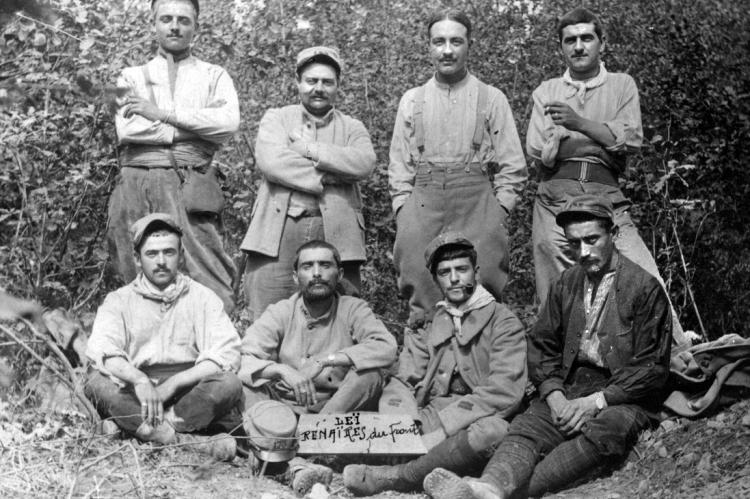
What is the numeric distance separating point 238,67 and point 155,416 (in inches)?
167

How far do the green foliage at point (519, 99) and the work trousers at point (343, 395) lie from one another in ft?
8.13

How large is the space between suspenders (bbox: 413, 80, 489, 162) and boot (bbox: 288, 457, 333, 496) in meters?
2.15

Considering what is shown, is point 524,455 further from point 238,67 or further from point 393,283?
point 238,67

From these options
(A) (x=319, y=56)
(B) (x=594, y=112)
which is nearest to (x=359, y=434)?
(A) (x=319, y=56)

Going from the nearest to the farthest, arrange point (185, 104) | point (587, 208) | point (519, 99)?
point (587, 208)
point (185, 104)
point (519, 99)

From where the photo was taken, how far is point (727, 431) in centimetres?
506

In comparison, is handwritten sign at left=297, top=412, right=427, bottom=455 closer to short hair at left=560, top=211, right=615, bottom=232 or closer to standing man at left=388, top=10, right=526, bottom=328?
standing man at left=388, top=10, right=526, bottom=328

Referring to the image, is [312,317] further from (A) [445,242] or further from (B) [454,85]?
(B) [454,85]

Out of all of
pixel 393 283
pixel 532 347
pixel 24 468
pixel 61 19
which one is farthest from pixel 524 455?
pixel 61 19

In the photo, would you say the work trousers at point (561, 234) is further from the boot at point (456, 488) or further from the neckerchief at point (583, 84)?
the boot at point (456, 488)

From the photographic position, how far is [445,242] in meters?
5.65

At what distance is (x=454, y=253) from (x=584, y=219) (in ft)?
2.55

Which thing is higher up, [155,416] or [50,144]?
[50,144]

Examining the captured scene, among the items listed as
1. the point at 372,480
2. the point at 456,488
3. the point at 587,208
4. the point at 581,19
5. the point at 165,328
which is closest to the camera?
the point at 456,488
